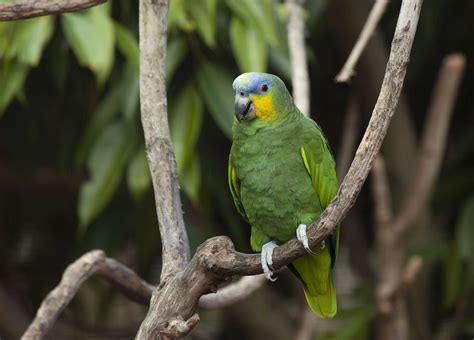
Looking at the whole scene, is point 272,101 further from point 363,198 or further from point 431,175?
point 363,198

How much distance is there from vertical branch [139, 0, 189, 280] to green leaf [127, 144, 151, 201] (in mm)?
646

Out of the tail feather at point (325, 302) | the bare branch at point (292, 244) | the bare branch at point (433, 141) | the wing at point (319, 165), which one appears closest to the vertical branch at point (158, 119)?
the bare branch at point (292, 244)

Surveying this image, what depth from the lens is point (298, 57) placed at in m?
1.80

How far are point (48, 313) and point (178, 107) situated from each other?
710 mm

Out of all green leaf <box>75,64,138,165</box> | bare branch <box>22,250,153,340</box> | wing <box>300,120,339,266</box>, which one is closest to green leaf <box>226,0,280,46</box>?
green leaf <box>75,64,138,165</box>

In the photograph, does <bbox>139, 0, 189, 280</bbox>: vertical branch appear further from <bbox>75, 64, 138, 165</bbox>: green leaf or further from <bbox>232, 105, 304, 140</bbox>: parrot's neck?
<bbox>75, 64, 138, 165</bbox>: green leaf

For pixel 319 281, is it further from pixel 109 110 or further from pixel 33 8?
pixel 109 110

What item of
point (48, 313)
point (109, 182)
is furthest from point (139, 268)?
point (48, 313)

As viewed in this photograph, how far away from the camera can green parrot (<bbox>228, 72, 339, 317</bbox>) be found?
1396 millimetres

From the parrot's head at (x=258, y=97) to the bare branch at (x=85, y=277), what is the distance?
34cm

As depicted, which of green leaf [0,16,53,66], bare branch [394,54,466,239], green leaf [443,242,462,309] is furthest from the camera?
green leaf [443,242,462,309]

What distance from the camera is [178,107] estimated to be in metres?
1.99

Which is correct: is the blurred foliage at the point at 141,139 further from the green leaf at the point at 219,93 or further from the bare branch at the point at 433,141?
the bare branch at the point at 433,141

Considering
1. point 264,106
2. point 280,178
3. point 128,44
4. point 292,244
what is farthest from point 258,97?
point 128,44
